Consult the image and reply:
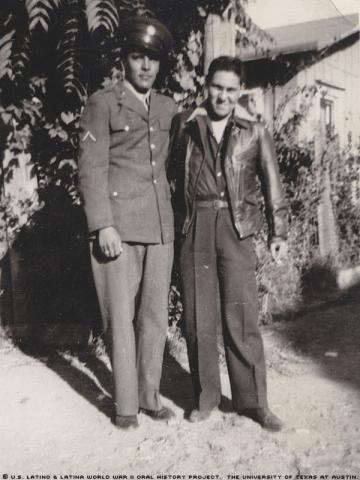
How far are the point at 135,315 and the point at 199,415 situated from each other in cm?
68

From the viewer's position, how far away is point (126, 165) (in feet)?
10.9

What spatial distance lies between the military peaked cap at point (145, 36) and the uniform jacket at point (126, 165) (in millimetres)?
237

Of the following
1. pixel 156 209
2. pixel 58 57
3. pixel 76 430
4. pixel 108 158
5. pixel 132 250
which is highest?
pixel 58 57

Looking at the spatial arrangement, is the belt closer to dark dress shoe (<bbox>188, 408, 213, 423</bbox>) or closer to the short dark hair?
the short dark hair

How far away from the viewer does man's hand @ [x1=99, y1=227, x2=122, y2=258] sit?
10.6 ft

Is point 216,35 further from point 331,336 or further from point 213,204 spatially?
point 331,336

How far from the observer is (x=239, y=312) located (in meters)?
3.36

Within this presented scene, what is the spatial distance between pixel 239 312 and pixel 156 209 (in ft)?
2.40

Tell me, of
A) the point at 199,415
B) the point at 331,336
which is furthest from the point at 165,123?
the point at 331,336

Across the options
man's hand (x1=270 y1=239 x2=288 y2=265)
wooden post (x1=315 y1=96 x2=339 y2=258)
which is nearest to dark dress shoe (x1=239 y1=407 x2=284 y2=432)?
man's hand (x1=270 y1=239 x2=288 y2=265)

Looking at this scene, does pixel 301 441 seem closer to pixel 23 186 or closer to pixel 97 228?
pixel 97 228

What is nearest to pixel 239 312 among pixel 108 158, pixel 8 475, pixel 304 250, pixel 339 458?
pixel 339 458

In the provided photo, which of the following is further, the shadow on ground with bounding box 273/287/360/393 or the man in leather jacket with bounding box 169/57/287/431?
the shadow on ground with bounding box 273/287/360/393

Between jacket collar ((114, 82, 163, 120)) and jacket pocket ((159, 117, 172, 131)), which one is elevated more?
jacket collar ((114, 82, 163, 120))
